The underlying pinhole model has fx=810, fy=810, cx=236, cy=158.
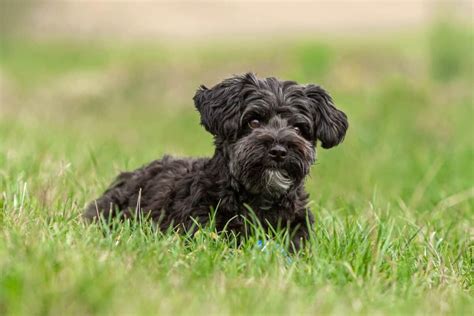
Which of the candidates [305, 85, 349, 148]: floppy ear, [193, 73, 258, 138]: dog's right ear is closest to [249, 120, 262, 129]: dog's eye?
[193, 73, 258, 138]: dog's right ear

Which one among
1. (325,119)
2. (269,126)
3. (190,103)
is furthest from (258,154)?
(190,103)

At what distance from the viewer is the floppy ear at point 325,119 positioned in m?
6.19

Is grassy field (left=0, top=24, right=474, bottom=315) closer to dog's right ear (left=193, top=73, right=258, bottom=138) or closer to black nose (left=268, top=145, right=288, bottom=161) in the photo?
black nose (left=268, top=145, right=288, bottom=161)

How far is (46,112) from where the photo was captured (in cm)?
1717

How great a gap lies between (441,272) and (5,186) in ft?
11.9

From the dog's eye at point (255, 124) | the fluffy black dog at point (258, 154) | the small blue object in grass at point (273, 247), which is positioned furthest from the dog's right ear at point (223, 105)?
the small blue object in grass at point (273, 247)

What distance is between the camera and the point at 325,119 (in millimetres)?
6211

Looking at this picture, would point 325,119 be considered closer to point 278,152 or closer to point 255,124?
point 255,124

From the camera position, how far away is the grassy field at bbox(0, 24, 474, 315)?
4293 millimetres

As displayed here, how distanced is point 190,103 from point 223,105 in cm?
1174

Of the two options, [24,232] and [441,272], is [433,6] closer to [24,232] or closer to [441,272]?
[441,272]

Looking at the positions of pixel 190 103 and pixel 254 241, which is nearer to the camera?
pixel 254 241

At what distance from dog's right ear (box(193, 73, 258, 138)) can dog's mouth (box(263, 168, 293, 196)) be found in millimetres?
448

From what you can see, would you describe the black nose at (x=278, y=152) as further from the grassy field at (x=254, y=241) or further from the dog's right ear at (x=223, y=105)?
the grassy field at (x=254, y=241)
